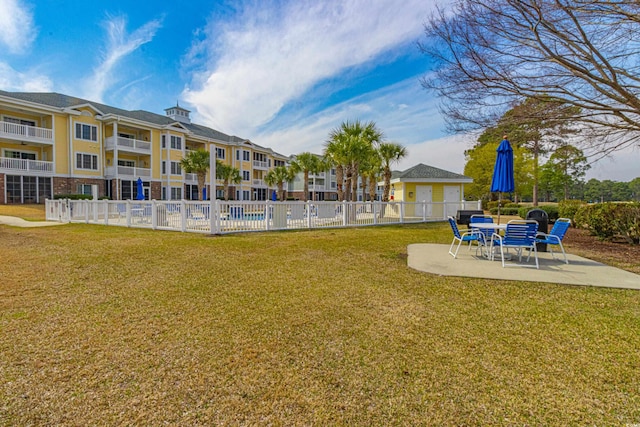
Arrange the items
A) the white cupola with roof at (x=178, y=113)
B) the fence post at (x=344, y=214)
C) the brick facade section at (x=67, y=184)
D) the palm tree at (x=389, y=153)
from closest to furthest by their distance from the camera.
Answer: the fence post at (x=344, y=214)
the palm tree at (x=389, y=153)
the brick facade section at (x=67, y=184)
the white cupola with roof at (x=178, y=113)

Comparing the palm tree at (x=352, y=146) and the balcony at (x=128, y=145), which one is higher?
the balcony at (x=128, y=145)

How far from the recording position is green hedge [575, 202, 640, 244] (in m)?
9.68

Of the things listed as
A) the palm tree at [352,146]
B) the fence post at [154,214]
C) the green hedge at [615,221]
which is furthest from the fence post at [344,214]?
the green hedge at [615,221]

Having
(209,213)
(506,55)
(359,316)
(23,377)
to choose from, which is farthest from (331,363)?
(209,213)

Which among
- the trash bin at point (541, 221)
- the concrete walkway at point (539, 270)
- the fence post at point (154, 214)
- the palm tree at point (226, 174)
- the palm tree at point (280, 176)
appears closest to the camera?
the concrete walkway at point (539, 270)

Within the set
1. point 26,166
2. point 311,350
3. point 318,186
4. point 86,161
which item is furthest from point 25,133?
point 318,186

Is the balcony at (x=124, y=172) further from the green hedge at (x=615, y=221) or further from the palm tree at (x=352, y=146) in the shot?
the green hedge at (x=615, y=221)

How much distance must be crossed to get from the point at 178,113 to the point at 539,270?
43339 millimetres

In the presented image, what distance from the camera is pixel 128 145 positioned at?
29.1 metres

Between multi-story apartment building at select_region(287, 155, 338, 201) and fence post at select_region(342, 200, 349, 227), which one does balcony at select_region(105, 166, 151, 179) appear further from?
multi-story apartment building at select_region(287, 155, 338, 201)

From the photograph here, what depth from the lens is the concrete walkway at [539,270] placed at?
5520 mm

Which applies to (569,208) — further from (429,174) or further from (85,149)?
(85,149)

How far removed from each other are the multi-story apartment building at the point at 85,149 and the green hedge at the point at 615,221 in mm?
22536

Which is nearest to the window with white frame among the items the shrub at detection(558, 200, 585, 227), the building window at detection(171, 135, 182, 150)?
the building window at detection(171, 135, 182, 150)
